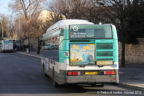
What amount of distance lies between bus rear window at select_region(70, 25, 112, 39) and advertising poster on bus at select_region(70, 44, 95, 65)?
0.43 meters

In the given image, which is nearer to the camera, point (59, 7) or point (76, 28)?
point (76, 28)

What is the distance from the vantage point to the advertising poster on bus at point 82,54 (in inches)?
414

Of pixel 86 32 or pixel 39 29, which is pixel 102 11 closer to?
pixel 86 32

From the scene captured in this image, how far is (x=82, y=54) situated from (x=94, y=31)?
1.08 metres

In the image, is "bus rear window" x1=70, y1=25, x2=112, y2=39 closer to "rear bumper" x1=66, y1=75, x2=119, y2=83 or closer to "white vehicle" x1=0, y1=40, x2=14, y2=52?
"rear bumper" x1=66, y1=75, x2=119, y2=83

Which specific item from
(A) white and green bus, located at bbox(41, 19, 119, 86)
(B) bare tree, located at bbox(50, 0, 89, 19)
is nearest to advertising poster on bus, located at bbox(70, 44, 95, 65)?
(A) white and green bus, located at bbox(41, 19, 119, 86)

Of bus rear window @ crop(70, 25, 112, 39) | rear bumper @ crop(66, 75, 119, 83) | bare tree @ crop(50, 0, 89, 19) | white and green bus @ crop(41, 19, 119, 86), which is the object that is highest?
bare tree @ crop(50, 0, 89, 19)

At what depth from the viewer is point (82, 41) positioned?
10625mm

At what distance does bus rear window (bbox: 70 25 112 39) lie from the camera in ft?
35.1

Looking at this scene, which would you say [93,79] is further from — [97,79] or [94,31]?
[94,31]

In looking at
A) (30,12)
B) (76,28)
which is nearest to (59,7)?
(76,28)

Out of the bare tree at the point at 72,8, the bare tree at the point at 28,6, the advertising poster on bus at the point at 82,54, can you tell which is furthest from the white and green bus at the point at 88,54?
the bare tree at the point at 28,6

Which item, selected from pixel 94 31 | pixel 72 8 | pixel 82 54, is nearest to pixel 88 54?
pixel 82 54

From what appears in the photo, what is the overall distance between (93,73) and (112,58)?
992mm
